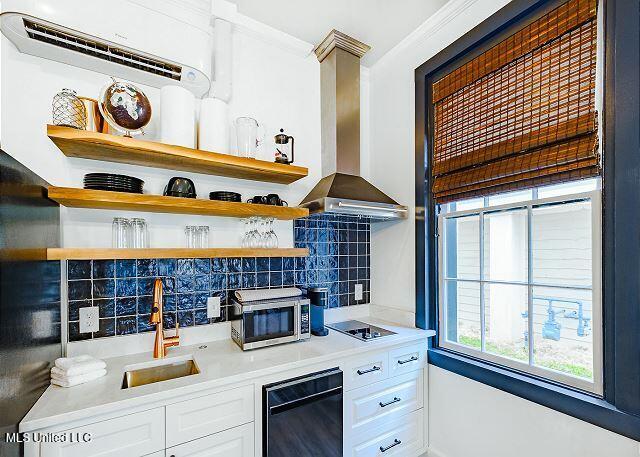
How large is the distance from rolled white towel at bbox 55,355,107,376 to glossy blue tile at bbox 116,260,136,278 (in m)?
0.43

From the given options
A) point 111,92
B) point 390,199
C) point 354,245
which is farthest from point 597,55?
point 111,92

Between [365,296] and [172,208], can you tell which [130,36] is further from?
[365,296]

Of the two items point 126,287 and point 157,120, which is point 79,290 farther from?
point 157,120

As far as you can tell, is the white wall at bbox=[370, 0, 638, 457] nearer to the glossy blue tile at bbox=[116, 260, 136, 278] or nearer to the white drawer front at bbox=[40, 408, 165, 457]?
the white drawer front at bbox=[40, 408, 165, 457]

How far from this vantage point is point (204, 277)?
75.5 inches

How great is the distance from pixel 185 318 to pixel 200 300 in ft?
0.43

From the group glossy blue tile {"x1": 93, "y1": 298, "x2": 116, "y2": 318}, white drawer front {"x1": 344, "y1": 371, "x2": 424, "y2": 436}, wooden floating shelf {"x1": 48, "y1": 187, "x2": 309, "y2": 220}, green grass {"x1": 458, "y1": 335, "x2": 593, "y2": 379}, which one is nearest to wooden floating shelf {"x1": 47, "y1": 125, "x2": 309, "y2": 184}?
wooden floating shelf {"x1": 48, "y1": 187, "x2": 309, "y2": 220}

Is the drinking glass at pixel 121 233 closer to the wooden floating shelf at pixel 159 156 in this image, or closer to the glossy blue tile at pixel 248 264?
the wooden floating shelf at pixel 159 156

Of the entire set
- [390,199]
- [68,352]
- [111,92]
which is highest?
[111,92]

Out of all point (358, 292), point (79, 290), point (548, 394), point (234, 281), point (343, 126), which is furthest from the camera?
point (358, 292)

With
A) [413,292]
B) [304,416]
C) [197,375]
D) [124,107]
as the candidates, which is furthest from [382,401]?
[124,107]

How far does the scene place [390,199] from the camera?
2.30m

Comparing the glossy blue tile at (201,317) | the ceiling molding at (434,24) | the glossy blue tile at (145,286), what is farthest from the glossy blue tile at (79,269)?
the ceiling molding at (434,24)

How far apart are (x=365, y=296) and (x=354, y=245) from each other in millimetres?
458
